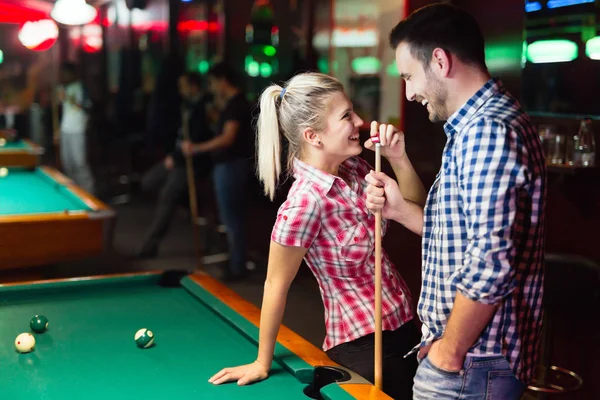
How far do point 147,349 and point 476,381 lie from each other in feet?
3.15

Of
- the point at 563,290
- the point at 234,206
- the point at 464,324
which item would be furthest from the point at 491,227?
the point at 234,206

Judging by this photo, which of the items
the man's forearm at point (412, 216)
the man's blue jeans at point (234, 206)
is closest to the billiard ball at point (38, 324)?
the man's forearm at point (412, 216)

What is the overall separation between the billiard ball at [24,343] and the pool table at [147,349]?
0.02 metres

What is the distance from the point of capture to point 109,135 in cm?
903

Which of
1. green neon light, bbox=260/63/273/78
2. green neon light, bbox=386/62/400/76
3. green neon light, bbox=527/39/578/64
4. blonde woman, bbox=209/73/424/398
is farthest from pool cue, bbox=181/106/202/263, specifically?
blonde woman, bbox=209/73/424/398

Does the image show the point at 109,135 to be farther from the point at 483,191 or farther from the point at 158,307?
the point at 483,191

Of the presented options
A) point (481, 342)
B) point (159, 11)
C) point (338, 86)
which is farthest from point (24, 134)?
point (481, 342)

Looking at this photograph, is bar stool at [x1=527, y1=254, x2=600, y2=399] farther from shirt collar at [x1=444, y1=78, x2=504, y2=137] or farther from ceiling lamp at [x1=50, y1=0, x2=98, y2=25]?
ceiling lamp at [x1=50, y1=0, x2=98, y2=25]

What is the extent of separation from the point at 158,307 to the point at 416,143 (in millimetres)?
1952

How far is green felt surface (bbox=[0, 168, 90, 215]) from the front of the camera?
3998mm

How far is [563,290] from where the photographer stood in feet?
9.00

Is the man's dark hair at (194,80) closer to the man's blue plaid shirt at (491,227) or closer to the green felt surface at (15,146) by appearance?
the green felt surface at (15,146)

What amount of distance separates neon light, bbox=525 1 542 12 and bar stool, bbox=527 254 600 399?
1152mm

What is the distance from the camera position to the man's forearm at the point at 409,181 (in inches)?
79.7
